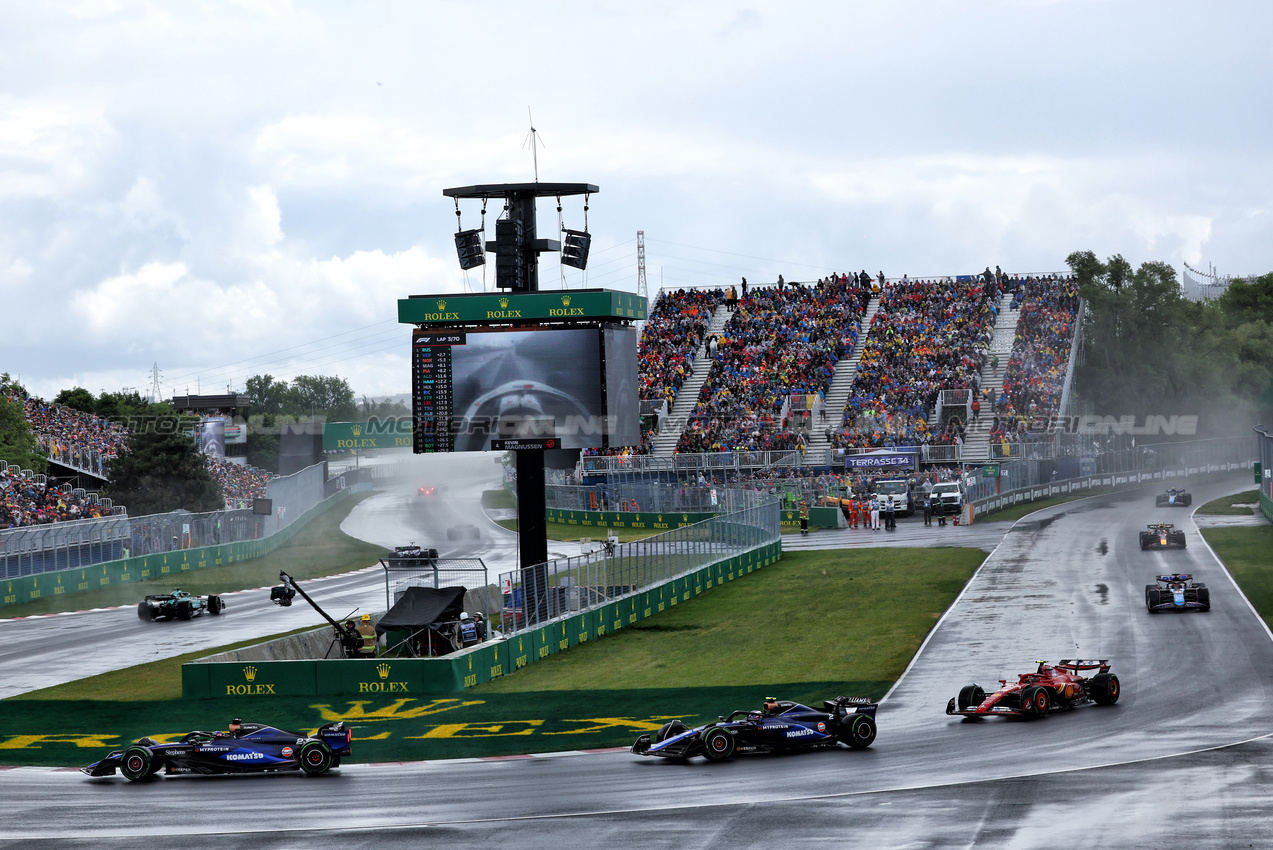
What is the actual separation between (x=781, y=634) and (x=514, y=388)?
27.7 ft

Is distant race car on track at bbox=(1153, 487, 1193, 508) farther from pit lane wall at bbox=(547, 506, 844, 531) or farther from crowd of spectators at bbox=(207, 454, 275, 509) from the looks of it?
crowd of spectators at bbox=(207, 454, 275, 509)

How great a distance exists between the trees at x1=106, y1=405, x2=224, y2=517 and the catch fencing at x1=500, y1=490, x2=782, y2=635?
1207 inches

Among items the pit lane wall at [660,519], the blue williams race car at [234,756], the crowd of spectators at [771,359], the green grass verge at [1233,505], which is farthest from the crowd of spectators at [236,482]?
the blue williams race car at [234,756]

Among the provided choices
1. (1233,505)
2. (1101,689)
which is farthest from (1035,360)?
(1101,689)

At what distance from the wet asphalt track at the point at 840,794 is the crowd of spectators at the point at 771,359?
49942 mm

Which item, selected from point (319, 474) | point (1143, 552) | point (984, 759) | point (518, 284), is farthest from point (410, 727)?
point (319, 474)

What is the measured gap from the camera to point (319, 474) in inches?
3191

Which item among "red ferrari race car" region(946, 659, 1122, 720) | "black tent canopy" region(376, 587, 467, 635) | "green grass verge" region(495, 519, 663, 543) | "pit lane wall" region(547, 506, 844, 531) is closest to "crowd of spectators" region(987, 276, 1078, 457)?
"pit lane wall" region(547, 506, 844, 531)

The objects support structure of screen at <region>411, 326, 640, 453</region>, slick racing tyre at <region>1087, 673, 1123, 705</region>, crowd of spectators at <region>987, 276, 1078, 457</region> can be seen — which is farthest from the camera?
crowd of spectators at <region>987, 276, 1078, 457</region>

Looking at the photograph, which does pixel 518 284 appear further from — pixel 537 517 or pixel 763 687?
pixel 763 687

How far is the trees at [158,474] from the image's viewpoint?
62094 millimetres

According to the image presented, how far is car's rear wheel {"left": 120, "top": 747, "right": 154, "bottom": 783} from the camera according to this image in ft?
59.2

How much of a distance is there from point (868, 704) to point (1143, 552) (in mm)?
26629

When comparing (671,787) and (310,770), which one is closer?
(671,787)
